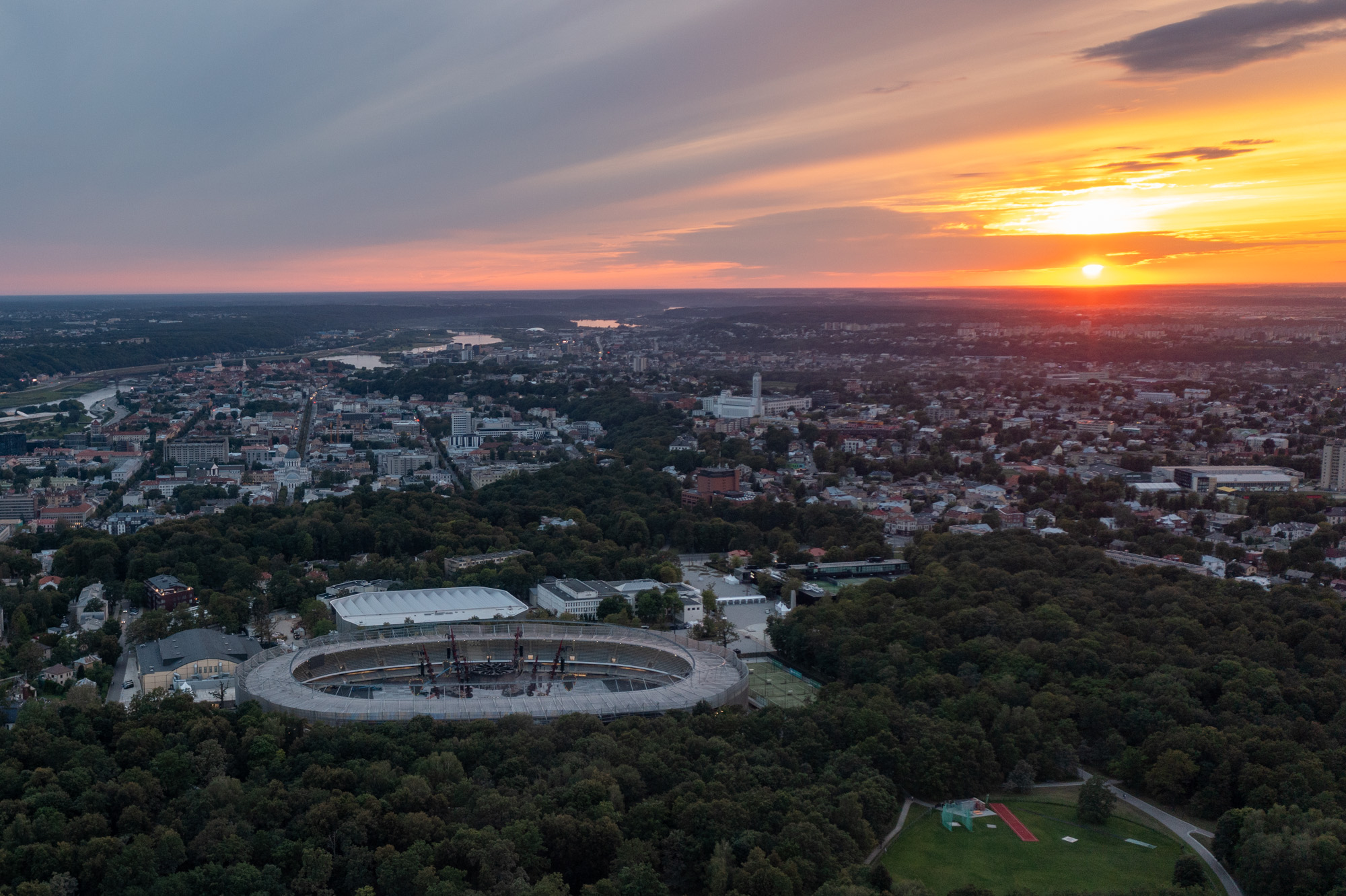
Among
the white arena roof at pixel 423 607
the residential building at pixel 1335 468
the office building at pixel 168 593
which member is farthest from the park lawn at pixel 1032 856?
the residential building at pixel 1335 468

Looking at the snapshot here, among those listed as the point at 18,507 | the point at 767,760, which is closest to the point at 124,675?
the point at 767,760

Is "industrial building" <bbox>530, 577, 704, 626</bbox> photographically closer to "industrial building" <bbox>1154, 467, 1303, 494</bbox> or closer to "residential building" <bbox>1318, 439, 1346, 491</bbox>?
"industrial building" <bbox>1154, 467, 1303, 494</bbox>

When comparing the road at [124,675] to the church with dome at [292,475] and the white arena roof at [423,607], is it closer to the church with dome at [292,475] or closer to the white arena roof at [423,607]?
the white arena roof at [423,607]

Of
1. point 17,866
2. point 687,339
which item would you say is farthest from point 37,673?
point 687,339

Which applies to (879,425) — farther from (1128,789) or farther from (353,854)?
(353,854)

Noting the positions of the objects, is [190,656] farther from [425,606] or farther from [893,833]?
[893,833]

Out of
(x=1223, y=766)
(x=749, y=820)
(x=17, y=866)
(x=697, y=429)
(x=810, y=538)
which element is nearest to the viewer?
(x=17, y=866)
